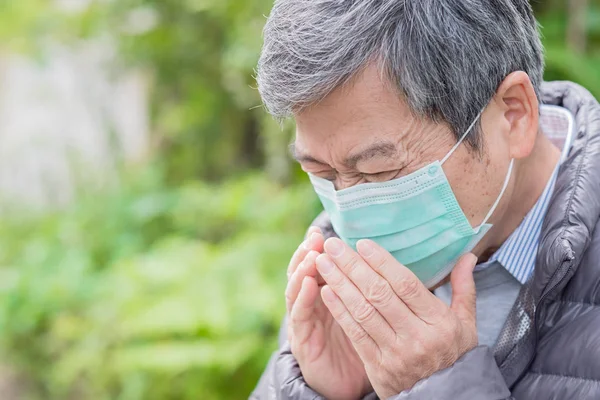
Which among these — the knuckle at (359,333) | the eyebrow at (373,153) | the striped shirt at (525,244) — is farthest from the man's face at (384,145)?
the knuckle at (359,333)

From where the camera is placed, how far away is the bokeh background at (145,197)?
402 centimetres

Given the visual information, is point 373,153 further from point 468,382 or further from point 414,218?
point 468,382

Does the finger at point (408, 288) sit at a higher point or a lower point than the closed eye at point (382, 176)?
lower

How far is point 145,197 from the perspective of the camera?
5.91 meters

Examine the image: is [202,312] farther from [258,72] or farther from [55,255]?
[258,72]

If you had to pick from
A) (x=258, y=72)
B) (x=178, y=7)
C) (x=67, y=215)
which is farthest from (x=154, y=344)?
(x=178, y=7)

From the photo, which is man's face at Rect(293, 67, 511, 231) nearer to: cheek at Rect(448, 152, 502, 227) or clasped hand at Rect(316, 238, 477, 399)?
cheek at Rect(448, 152, 502, 227)

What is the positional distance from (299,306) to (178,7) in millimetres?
5116

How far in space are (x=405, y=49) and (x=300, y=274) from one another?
60cm

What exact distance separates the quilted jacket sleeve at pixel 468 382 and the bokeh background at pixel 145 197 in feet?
7.25

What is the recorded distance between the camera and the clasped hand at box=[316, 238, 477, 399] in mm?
1622

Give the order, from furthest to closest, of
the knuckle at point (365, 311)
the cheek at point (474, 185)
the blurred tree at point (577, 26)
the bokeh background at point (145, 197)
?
the blurred tree at point (577, 26)
the bokeh background at point (145, 197)
the cheek at point (474, 185)
the knuckle at point (365, 311)

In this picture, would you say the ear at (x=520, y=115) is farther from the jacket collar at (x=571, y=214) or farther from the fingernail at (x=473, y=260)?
the fingernail at (x=473, y=260)

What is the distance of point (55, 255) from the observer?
17.4 ft
